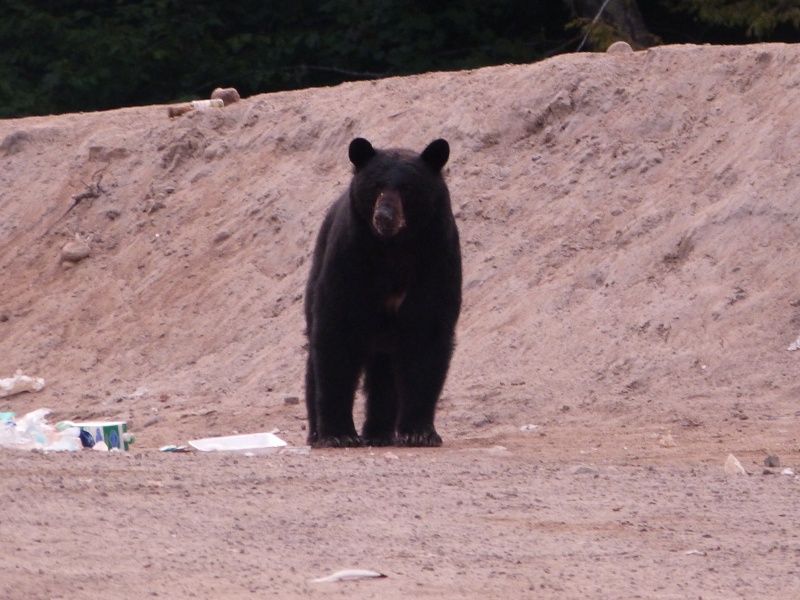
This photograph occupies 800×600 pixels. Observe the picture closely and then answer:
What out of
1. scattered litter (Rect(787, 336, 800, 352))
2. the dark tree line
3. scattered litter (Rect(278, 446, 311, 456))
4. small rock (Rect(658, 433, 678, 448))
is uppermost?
the dark tree line

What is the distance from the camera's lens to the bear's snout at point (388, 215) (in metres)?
7.65

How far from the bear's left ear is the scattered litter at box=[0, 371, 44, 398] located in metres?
6.15

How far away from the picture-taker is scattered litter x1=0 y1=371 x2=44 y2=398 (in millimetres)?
12906

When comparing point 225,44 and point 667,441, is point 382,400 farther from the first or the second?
point 225,44

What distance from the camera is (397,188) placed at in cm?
783

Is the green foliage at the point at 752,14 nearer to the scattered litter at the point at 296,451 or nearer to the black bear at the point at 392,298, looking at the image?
the black bear at the point at 392,298

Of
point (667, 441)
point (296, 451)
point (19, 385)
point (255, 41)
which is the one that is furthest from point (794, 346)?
point (255, 41)

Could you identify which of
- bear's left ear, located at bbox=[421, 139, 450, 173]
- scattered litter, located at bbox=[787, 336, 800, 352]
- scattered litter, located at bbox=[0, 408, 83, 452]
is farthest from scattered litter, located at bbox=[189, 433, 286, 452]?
scattered litter, located at bbox=[787, 336, 800, 352]

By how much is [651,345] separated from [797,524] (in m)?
4.96

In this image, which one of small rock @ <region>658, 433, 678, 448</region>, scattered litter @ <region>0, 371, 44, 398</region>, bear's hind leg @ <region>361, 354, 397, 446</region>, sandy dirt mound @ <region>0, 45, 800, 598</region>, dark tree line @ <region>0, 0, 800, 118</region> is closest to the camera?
sandy dirt mound @ <region>0, 45, 800, 598</region>

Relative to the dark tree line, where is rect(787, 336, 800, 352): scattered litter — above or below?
below

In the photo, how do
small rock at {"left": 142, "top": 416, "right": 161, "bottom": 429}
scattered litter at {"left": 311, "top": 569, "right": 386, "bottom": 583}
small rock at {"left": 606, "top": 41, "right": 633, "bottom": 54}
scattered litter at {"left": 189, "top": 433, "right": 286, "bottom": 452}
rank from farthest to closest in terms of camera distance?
small rock at {"left": 606, "top": 41, "right": 633, "bottom": 54} → small rock at {"left": 142, "top": 416, "right": 161, "bottom": 429} → scattered litter at {"left": 189, "top": 433, "right": 286, "bottom": 452} → scattered litter at {"left": 311, "top": 569, "right": 386, "bottom": 583}

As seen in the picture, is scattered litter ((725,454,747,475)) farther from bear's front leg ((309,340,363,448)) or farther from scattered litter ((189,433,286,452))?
scattered litter ((189,433,286,452))

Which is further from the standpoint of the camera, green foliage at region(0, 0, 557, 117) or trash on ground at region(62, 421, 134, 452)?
green foliage at region(0, 0, 557, 117)
